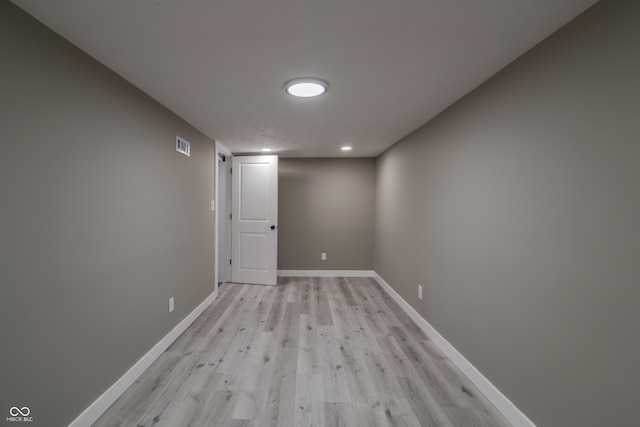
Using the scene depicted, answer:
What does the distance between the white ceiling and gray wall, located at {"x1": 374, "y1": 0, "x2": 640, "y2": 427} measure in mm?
250

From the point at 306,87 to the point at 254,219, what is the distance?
2.81 m

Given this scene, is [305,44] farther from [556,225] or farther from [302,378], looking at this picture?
[302,378]

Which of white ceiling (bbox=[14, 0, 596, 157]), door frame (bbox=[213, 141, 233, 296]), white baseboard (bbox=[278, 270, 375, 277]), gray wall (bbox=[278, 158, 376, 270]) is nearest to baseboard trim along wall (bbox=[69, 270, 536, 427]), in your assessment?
door frame (bbox=[213, 141, 233, 296])

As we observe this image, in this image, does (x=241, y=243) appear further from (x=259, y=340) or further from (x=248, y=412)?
(x=248, y=412)

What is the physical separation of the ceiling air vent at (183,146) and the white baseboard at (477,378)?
10.0 ft

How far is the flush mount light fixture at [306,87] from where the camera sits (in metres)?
1.83

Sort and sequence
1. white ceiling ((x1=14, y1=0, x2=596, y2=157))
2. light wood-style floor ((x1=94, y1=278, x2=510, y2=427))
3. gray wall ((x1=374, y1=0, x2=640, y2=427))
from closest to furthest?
gray wall ((x1=374, y1=0, x2=640, y2=427)) < white ceiling ((x1=14, y1=0, x2=596, y2=157)) < light wood-style floor ((x1=94, y1=278, x2=510, y2=427))

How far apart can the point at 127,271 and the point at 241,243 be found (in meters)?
2.48

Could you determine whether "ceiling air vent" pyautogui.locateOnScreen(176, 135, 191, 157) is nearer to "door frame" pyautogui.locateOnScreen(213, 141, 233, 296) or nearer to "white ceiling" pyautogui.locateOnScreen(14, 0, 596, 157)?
"white ceiling" pyautogui.locateOnScreen(14, 0, 596, 157)

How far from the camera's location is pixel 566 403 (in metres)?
1.27

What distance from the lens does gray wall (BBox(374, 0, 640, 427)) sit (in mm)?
1057

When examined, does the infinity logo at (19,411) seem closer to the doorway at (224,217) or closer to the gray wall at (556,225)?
the gray wall at (556,225)

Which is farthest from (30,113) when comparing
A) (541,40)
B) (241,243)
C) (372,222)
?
Result: (372,222)

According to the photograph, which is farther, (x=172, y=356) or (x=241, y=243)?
(x=241, y=243)
